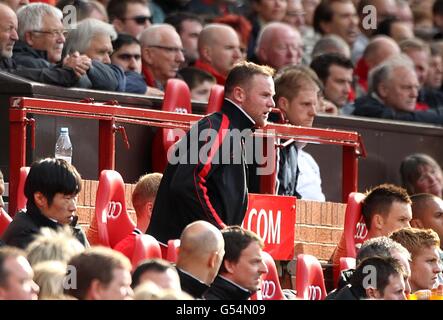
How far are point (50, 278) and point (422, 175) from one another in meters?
6.51

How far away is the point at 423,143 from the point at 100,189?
5351 millimetres

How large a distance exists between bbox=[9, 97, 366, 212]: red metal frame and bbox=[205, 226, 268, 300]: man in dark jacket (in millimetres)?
1837

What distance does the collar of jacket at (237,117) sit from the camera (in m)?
9.77

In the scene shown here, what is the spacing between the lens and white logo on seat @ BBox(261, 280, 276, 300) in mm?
9406

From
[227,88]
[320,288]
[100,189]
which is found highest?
[227,88]

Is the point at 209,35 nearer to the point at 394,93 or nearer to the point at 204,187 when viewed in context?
the point at 394,93

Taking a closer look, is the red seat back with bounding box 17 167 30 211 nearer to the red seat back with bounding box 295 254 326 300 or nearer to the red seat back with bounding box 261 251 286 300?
the red seat back with bounding box 261 251 286 300

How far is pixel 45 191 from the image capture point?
8812mm

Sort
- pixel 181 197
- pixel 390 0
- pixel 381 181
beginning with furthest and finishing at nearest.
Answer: pixel 390 0 → pixel 381 181 → pixel 181 197

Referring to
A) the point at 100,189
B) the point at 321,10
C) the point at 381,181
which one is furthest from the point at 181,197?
the point at 321,10

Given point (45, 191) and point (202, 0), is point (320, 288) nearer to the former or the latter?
point (45, 191)

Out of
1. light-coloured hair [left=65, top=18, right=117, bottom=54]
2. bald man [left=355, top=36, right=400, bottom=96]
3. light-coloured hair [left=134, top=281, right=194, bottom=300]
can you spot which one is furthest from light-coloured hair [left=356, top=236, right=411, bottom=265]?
bald man [left=355, top=36, right=400, bottom=96]

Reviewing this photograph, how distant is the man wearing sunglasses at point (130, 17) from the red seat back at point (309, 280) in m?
5.04

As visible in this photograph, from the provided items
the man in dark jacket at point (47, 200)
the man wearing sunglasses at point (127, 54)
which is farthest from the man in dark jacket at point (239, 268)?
the man wearing sunglasses at point (127, 54)
